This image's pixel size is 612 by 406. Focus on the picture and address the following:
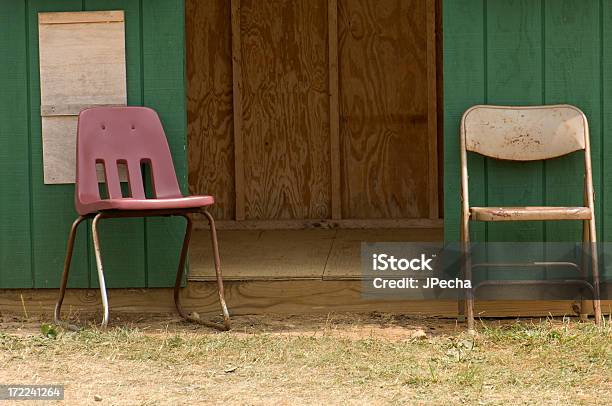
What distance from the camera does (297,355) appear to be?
160 inches

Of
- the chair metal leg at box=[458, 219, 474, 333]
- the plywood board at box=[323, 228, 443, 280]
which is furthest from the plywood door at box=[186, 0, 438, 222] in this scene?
the chair metal leg at box=[458, 219, 474, 333]

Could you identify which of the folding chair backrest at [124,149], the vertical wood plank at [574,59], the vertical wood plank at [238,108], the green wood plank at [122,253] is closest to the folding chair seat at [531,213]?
the vertical wood plank at [574,59]

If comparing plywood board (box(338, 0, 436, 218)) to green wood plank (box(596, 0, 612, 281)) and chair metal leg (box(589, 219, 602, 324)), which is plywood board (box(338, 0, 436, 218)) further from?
chair metal leg (box(589, 219, 602, 324))

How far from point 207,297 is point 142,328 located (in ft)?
1.27

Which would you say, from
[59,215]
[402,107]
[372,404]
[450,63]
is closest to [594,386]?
[372,404]

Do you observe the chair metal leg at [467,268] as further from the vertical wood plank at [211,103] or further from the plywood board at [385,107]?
the vertical wood plank at [211,103]

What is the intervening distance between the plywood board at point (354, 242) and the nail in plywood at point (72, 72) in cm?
125

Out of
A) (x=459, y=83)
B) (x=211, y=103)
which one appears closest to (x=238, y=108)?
(x=211, y=103)

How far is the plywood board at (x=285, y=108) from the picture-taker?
7.03 metres

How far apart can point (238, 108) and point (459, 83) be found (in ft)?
8.44

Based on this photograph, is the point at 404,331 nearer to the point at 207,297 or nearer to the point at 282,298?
the point at 282,298

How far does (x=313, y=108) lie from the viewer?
7.08 metres

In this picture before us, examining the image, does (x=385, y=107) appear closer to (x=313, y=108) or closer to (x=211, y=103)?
(x=313, y=108)

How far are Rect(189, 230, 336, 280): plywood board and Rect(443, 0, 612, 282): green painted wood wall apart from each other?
0.82m
